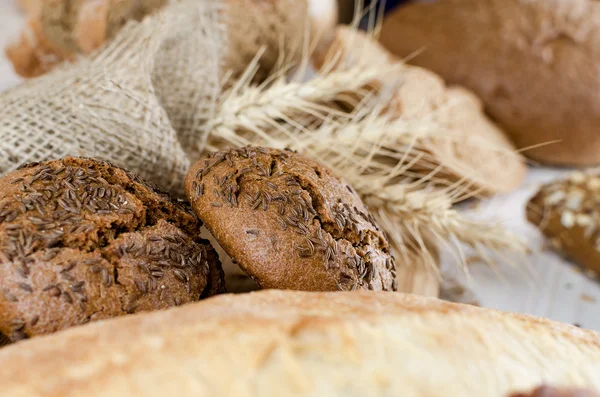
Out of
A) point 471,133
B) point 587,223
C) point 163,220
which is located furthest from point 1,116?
point 587,223

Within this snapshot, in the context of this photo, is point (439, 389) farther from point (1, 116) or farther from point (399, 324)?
point (1, 116)

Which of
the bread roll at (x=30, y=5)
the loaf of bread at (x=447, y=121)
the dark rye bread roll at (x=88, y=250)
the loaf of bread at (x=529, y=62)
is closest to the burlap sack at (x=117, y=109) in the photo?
the dark rye bread roll at (x=88, y=250)

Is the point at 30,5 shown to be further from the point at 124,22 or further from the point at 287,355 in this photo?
the point at 287,355

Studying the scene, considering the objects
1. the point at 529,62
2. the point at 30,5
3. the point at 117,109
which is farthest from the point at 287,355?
the point at 30,5

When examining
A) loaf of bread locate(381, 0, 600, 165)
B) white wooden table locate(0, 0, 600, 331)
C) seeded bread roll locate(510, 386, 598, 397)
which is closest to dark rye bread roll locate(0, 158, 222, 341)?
seeded bread roll locate(510, 386, 598, 397)

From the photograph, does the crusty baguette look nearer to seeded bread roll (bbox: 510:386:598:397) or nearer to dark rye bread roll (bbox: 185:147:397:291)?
seeded bread roll (bbox: 510:386:598:397)
